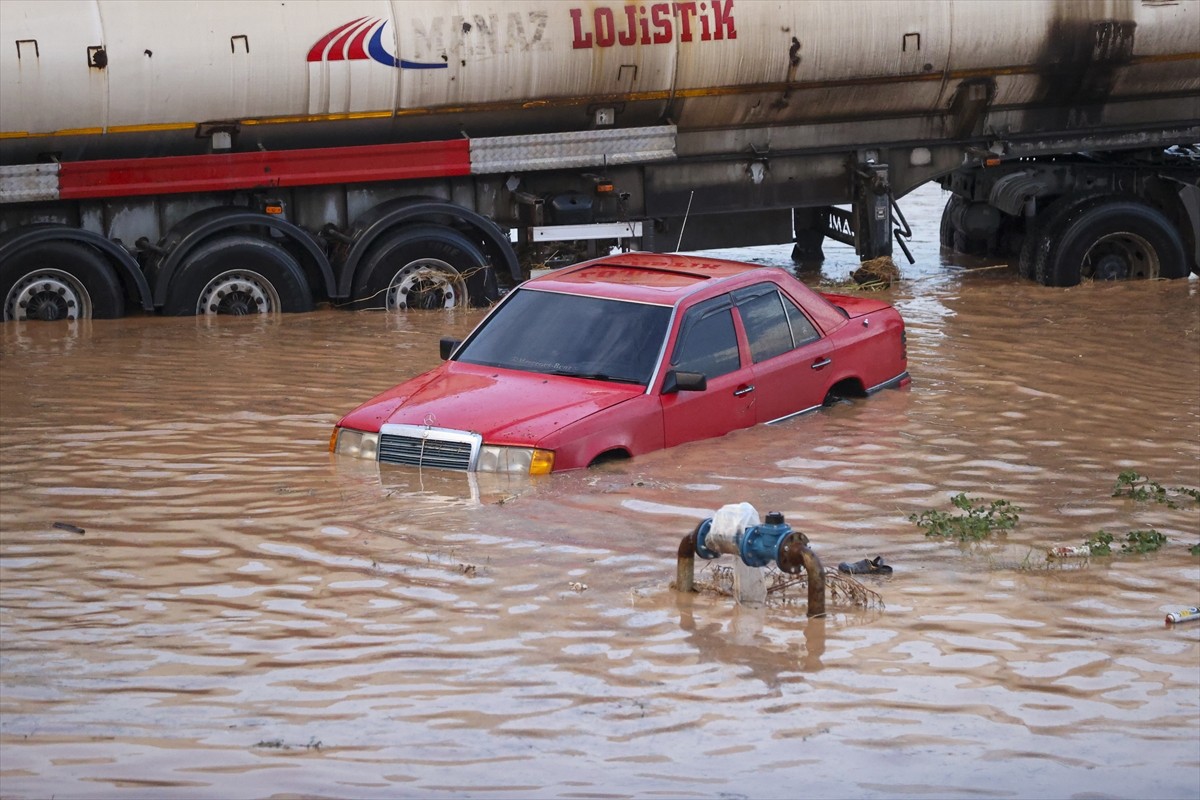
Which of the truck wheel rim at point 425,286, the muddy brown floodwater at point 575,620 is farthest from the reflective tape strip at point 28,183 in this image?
the muddy brown floodwater at point 575,620

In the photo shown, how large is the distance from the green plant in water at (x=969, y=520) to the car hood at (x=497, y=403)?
194 cm

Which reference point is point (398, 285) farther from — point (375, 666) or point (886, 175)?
point (375, 666)

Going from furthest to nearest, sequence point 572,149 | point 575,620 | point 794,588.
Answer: point 572,149 < point 794,588 < point 575,620

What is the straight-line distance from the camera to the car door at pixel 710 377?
9.84 metres

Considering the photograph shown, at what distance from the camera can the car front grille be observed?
920 centimetres

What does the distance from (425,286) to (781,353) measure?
6.19 m

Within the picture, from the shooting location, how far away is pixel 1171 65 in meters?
17.5

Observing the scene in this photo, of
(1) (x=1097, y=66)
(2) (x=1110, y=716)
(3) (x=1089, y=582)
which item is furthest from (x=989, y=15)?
(2) (x=1110, y=716)

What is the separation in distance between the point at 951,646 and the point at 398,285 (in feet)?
33.6

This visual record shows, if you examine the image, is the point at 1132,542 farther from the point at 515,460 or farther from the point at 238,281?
the point at 238,281

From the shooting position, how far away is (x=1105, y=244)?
1812 centimetres

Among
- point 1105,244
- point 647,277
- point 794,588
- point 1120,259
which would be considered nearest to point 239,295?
point 647,277

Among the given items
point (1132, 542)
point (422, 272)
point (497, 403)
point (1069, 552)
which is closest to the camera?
point (1069, 552)

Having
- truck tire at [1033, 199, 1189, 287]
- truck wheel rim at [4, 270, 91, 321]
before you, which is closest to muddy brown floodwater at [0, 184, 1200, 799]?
truck wheel rim at [4, 270, 91, 321]
